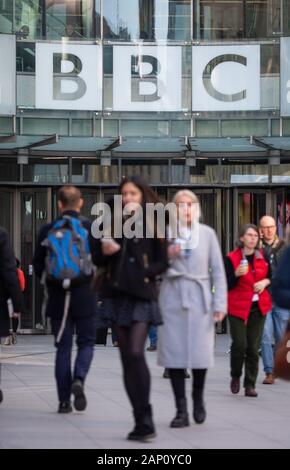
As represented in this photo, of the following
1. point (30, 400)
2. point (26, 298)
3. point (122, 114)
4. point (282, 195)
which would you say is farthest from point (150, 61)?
point (30, 400)

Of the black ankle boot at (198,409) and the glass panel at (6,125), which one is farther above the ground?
the glass panel at (6,125)

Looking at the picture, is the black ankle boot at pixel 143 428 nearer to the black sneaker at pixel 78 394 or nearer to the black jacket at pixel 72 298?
the black sneaker at pixel 78 394

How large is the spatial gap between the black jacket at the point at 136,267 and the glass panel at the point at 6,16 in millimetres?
14863

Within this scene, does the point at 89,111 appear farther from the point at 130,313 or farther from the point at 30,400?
the point at 130,313

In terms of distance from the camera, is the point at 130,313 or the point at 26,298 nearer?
the point at 130,313

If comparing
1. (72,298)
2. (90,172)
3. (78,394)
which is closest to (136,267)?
(72,298)

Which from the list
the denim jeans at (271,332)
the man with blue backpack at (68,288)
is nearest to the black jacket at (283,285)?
the man with blue backpack at (68,288)

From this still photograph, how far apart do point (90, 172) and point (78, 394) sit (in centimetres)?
1373

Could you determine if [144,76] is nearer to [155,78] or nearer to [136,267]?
[155,78]

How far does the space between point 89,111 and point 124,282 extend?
587 inches

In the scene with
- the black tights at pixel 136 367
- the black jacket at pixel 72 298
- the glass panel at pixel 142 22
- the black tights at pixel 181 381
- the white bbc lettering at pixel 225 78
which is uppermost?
the glass panel at pixel 142 22

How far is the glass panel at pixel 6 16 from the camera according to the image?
23.0 metres

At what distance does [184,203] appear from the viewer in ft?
31.2

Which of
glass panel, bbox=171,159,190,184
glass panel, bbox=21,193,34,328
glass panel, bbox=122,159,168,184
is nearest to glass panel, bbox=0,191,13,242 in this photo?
glass panel, bbox=21,193,34,328
